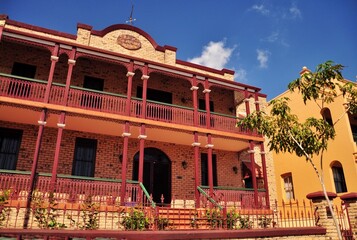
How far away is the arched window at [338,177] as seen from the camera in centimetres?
1409

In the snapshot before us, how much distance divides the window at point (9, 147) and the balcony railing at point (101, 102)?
148 cm

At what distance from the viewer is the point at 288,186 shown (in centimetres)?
1720

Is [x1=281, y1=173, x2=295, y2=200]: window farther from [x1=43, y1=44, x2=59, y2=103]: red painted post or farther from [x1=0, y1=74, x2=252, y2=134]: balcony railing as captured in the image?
[x1=43, y1=44, x2=59, y2=103]: red painted post

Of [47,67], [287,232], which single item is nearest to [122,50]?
[47,67]

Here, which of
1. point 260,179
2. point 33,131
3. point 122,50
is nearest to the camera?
point 33,131

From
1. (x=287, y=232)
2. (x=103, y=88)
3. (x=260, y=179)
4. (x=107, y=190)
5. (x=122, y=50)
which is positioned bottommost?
(x=287, y=232)

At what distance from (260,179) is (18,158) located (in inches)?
447

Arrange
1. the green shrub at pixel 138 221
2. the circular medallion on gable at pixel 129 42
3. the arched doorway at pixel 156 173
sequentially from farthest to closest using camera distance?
the circular medallion on gable at pixel 129 42 → the arched doorway at pixel 156 173 → the green shrub at pixel 138 221

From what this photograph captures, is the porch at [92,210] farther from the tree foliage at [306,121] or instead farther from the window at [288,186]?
the window at [288,186]

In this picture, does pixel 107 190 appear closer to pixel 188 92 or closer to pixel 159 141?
pixel 159 141

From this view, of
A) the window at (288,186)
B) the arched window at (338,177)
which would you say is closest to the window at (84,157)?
the window at (288,186)

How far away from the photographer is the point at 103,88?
13.1 metres

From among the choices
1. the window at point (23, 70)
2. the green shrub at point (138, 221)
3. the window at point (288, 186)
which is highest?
the window at point (23, 70)

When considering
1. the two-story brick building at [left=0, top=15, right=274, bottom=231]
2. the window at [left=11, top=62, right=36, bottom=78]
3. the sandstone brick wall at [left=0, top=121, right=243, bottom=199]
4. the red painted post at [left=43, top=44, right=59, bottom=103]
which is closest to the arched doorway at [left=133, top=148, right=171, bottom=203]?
the two-story brick building at [left=0, top=15, right=274, bottom=231]
